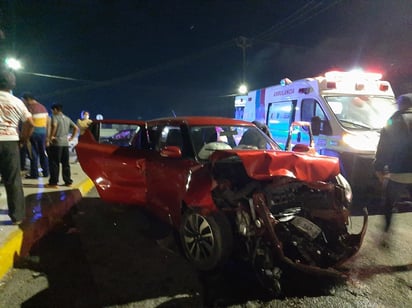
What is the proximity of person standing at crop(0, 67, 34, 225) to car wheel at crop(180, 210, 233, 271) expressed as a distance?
7.06ft

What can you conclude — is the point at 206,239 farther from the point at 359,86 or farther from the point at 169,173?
the point at 359,86

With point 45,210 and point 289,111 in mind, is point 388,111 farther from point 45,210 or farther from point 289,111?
point 45,210

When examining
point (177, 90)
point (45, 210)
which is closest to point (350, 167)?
point (45, 210)

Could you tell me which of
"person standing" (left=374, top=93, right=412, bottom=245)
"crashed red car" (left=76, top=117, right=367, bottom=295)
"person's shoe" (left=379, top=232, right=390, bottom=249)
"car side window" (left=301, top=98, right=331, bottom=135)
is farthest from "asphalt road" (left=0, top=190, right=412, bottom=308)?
"car side window" (left=301, top=98, right=331, bottom=135)

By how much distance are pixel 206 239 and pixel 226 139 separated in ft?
5.88

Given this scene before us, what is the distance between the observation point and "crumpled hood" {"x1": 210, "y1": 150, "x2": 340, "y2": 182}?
3.07 meters

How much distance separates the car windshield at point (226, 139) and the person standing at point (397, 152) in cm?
135

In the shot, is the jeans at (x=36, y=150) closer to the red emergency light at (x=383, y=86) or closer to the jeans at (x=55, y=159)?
the jeans at (x=55, y=159)

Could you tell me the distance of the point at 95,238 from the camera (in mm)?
4383

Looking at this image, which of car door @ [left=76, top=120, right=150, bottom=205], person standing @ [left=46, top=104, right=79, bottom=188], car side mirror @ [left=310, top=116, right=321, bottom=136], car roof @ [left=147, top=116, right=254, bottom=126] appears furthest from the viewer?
car side mirror @ [left=310, top=116, right=321, bottom=136]

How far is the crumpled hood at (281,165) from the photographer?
3.07m

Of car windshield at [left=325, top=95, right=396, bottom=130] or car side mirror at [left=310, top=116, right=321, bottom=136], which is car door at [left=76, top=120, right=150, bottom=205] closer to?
car side mirror at [left=310, top=116, right=321, bottom=136]

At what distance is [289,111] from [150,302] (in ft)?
20.6

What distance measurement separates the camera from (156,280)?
328cm
